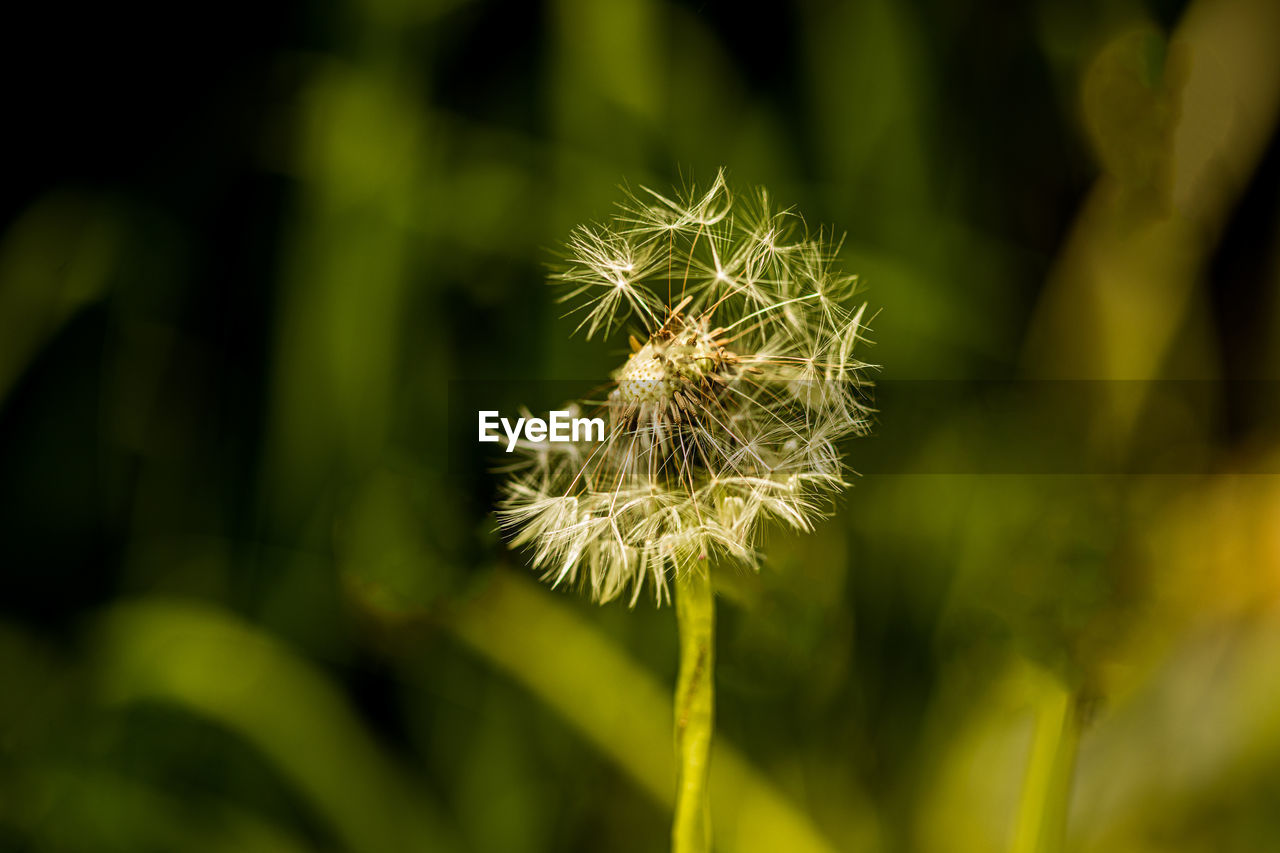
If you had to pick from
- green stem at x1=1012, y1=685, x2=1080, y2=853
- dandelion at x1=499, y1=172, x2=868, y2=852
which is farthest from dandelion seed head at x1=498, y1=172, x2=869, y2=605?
green stem at x1=1012, y1=685, x2=1080, y2=853

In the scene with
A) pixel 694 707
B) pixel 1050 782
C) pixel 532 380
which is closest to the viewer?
pixel 694 707

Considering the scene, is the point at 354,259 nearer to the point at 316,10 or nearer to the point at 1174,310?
the point at 316,10

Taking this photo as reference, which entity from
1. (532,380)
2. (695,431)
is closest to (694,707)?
(695,431)

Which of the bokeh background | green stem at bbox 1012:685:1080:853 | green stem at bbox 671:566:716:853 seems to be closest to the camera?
green stem at bbox 671:566:716:853

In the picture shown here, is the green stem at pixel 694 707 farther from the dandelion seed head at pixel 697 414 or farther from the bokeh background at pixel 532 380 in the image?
the bokeh background at pixel 532 380

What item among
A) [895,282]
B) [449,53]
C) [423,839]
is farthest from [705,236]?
[423,839]

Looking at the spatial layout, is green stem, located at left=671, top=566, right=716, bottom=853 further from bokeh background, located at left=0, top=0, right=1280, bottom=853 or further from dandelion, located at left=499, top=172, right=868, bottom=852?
bokeh background, located at left=0, top=0, right=1280, bottom=853

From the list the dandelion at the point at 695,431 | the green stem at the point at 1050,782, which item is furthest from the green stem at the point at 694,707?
the green stem at the point at 1050,782

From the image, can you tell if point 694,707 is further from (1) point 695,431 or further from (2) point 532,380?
(2) point 532,380
